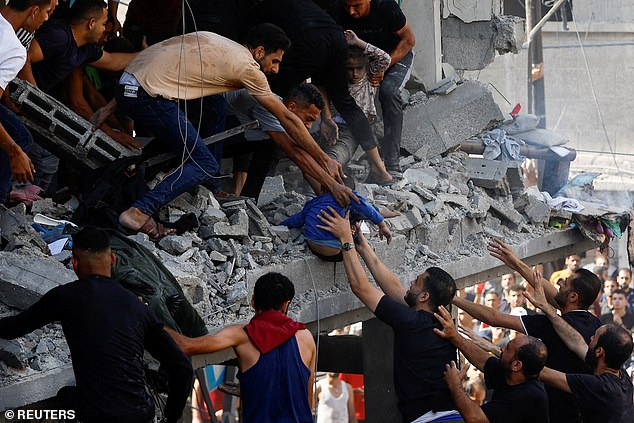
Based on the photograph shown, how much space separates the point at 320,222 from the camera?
837cm

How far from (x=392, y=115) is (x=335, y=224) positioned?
2.86 m

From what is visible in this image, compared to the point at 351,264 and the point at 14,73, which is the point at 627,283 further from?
the point at 14,73

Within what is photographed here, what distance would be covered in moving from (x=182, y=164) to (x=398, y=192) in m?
2.42

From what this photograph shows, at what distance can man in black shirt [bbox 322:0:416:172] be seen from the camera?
1065cm

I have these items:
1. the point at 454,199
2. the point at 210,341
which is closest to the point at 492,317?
the point at 454,199

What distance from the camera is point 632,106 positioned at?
20.0m

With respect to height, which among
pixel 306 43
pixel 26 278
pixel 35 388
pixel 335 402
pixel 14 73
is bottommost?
pixel 335 402

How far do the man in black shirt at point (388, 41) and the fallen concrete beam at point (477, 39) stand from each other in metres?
1.94

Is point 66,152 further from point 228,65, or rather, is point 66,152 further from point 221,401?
point 221,401

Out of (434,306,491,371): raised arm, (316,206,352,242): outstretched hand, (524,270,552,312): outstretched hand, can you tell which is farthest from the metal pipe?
(434,306,491,371): raised arm

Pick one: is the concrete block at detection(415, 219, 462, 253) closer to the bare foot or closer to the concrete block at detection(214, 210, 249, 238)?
the bare foot

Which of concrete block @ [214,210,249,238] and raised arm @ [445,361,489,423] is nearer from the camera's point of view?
raised arm @ [445,361,489,423]

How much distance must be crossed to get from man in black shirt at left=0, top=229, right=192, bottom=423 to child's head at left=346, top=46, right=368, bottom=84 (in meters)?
4.77

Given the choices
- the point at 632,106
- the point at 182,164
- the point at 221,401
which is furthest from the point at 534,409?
the point at 632,106
